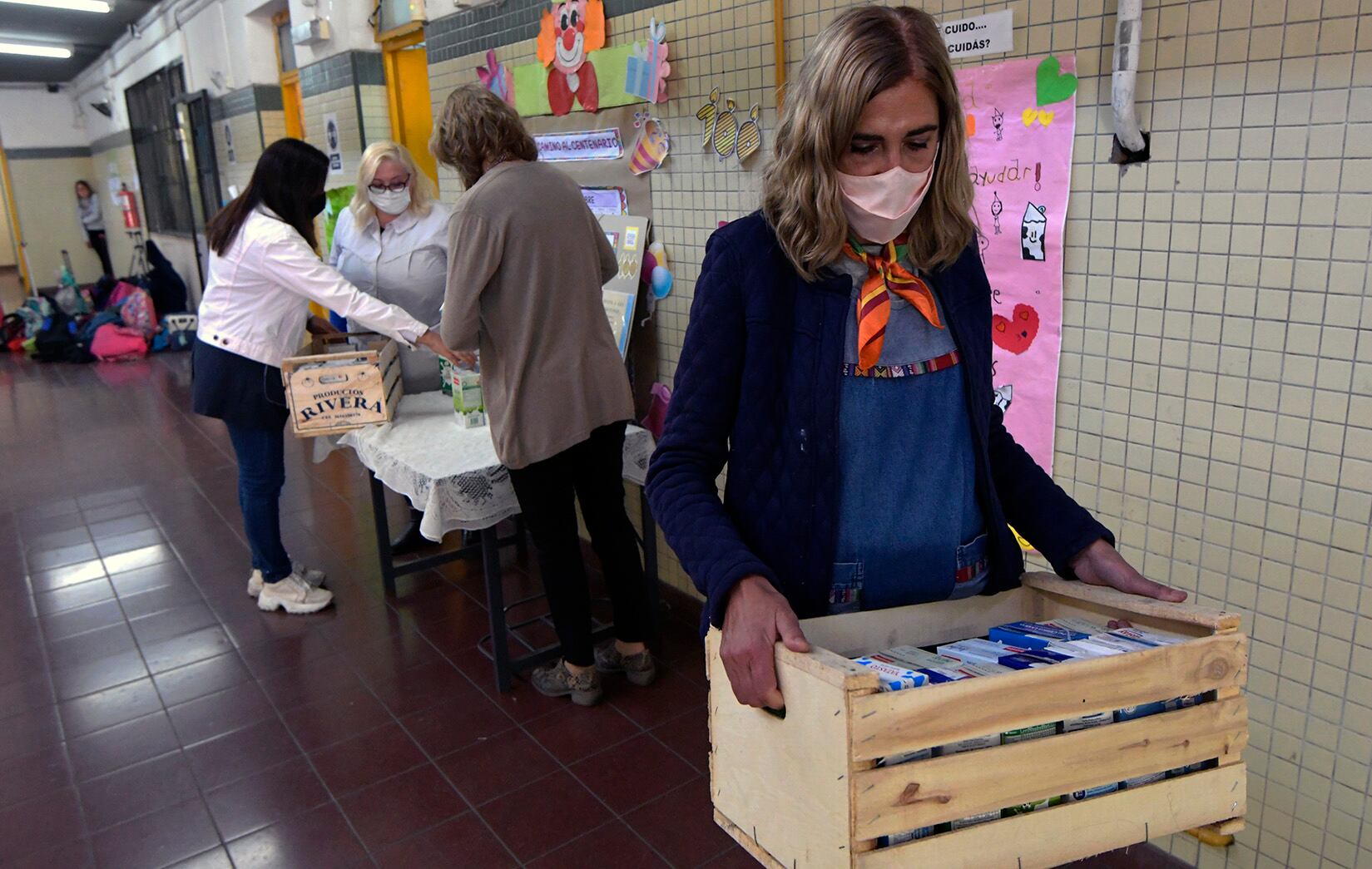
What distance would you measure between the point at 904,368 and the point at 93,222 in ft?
54.3

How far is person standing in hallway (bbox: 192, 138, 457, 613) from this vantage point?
3.13 m

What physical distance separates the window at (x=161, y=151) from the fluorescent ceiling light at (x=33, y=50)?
3.10ft

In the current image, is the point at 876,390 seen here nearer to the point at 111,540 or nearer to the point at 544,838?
the point at 544,838

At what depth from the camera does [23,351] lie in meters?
10.3

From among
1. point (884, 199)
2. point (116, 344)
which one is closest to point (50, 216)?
point (116, 344)

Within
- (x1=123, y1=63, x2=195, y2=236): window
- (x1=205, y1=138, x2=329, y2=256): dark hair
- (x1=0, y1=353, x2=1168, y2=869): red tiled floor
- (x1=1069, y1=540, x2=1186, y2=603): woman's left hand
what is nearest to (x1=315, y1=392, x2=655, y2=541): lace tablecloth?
(x1=0, y1=353, x2=1168, y2=869): red tiled floor

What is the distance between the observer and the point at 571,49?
350 centimetres

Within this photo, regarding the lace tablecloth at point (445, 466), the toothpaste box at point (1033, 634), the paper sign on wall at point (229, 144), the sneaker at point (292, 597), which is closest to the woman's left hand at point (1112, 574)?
the toothpaste box at point (1033, 634)

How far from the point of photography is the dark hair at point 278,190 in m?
3.19

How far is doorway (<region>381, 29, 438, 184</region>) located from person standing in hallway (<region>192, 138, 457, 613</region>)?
205 centimetres

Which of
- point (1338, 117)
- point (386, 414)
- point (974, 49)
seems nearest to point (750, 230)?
point (1338, 117)

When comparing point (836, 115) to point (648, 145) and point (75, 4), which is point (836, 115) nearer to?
point (648, 145)

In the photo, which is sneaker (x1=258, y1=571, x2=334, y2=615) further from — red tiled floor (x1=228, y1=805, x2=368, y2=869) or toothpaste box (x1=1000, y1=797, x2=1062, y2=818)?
toothpaste box (x1=1000, y1=797, x2=1062, y2=818)

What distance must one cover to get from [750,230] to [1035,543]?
60 centimetres
